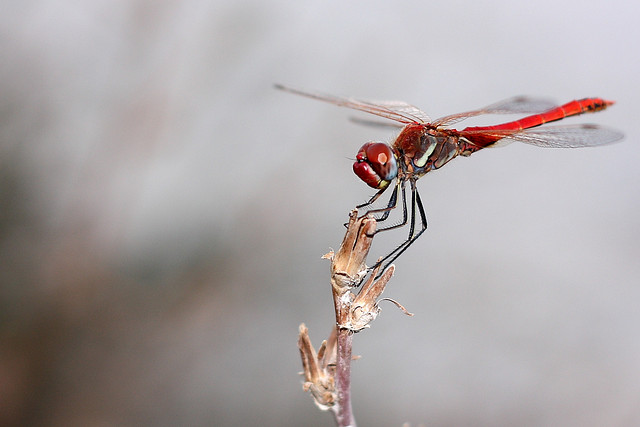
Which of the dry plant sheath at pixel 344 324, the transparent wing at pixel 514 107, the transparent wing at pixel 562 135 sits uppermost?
the transparent wing at pixel 514 107

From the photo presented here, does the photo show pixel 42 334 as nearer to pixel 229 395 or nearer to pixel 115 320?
pixel 115 320

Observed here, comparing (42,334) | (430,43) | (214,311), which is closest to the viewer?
(42,334)

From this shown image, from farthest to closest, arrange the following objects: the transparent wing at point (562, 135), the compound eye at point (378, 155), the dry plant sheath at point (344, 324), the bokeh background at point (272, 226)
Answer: the bokeh background at point (272, 226), the transparent wing at point (562, 135), the compound eye at point (378, 155), the dry plant sheath at point (344, 324)

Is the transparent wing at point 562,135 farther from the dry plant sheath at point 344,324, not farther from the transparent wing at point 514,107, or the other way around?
the dry plant sheath at point 344,324

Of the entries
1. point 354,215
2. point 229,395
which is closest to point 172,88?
point 229,395

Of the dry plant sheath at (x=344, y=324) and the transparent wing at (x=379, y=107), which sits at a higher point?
the transparent wing at (x=379, y=107)

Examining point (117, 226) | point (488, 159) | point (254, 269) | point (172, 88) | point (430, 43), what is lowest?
point (254, 269)

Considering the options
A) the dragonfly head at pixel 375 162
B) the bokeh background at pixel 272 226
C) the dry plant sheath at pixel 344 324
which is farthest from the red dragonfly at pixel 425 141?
the bokeh background at pixel 272 226

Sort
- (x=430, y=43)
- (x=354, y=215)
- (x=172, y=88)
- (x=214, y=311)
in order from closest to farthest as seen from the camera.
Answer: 1. (x=354, y=215)
2. (x=214, y=311)
3. (x=172, y=88)
4. (x=430, y=43)
